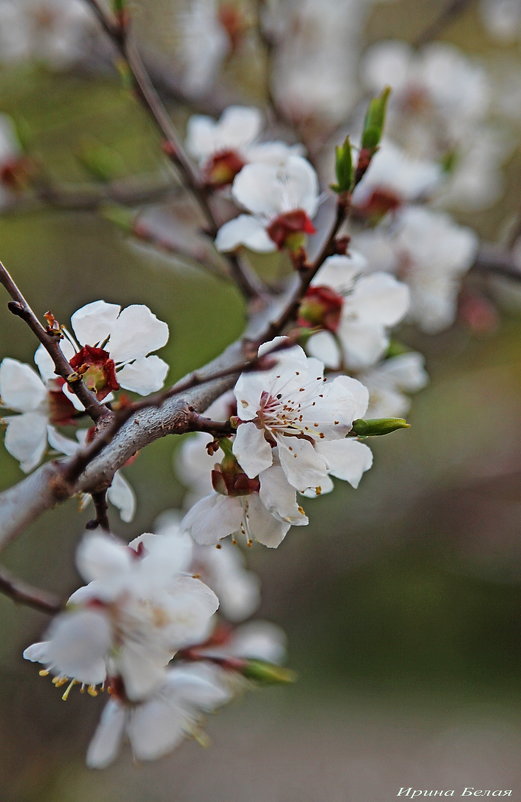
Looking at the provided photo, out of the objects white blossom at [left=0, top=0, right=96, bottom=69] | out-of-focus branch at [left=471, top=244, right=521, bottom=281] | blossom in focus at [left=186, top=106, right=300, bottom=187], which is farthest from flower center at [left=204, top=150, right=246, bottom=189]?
white blossom at [left=0, top=0, right=96, bottom=69]

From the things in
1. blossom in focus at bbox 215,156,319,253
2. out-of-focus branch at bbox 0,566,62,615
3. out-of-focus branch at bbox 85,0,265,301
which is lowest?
out-of-focus branch at bbox 0,566,62,615

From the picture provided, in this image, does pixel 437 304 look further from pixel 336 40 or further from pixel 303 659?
pixel 303 659

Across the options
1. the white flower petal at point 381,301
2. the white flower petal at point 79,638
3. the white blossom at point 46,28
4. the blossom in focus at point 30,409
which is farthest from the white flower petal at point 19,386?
the white blossom at point 46,28

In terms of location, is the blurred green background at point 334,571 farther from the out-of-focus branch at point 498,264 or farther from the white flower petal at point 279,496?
the white flower petal at point 279,496

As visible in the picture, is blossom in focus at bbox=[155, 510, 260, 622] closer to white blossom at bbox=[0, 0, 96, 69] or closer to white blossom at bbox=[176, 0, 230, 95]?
white blossom at bbox=[176, 0, 230, 95]

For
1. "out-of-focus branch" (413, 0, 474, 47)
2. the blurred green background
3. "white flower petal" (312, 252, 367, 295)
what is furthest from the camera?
the blurred green background

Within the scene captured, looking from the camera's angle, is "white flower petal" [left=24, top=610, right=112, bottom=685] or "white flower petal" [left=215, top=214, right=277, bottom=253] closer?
"white flower petal" [left=24, top=610, right=112, bottom=685]

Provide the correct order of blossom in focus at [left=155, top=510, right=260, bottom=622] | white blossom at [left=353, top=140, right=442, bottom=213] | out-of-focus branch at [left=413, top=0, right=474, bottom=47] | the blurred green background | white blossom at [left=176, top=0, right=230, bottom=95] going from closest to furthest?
1. white blossom at [left=353, top=140, right=442, bottom=213]
2. blossom in focus at [left=155, top=510, right=260, bottom=622]
3. out-of-focus branch at [left=413, top=0, right=474, bottom=47]
4. white blossom at [left=176, top=0, right=230, bottom=95]
5. the blurred green background

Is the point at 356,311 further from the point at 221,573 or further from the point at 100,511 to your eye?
the point at 221,573

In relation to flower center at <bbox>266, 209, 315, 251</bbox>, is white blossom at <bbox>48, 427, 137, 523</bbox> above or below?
below
